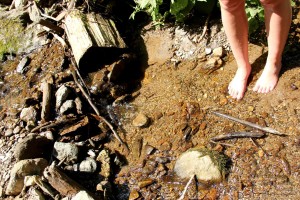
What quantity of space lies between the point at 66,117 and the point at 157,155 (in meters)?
1.18

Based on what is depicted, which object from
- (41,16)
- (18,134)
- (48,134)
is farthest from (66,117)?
(41,16)

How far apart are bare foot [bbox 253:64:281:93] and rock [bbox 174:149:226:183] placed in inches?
33.4

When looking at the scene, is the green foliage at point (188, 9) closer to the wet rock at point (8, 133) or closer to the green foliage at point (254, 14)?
the green foliage at point (254, 14)

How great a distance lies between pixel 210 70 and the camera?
4.28 meters

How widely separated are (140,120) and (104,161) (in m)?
0.63

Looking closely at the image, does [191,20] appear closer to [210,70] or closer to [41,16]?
[210,70]

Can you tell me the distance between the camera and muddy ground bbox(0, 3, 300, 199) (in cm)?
338

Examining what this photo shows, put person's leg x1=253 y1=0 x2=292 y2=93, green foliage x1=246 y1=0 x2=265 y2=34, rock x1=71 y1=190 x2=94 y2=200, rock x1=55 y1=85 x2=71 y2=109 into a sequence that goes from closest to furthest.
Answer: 1. person's leg x1=253 y1=0 x2=292 y2=93
2. rock x1=71 y1=190 x2=94 y2=200
3. green foliage x1=246 y1=0 x2=265 y2=34
4. rock x1=55 y1=85 x2=71 y2=109

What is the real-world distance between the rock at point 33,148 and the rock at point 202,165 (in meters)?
1.44

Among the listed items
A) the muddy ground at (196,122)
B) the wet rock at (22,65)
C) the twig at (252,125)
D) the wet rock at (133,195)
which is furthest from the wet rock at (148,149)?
the wet rock at (22,65)

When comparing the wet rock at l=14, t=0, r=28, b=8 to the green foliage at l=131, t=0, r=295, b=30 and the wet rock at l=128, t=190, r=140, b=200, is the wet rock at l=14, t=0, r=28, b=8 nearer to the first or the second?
the green foliage at l=131, t=0, r=295, b=30

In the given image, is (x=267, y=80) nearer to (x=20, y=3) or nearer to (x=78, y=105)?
(x=78, y=105)

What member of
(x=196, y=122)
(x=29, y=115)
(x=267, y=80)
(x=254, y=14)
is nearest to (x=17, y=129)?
(x=29, y=115)

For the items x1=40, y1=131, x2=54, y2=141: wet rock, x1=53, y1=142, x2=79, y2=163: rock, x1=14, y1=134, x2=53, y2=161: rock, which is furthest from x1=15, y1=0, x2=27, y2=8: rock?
x1=53, y1=142, x2=79, y2=163: rock
